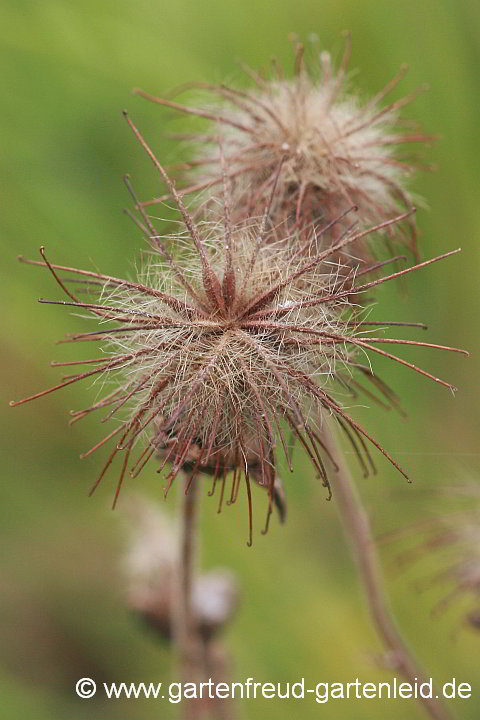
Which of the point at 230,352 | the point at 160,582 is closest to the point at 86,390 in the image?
the point at 160,582

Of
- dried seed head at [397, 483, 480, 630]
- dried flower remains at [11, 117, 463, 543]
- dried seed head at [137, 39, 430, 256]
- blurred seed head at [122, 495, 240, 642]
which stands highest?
dried seed head at [137, 39, 430, 256]

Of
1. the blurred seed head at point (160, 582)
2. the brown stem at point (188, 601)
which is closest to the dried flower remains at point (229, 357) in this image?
the brown stem at point (188, 601)

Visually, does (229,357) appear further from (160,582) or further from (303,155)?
(160,582)

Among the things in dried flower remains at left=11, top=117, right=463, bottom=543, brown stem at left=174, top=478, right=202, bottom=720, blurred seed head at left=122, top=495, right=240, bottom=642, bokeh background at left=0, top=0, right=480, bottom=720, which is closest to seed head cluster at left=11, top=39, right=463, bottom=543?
dried flower remains at left=11, top=117, right=463, bottom=543

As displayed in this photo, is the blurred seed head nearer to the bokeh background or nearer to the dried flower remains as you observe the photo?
the bokeh background

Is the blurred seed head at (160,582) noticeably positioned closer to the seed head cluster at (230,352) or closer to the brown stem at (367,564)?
the brown stem at (367,564)

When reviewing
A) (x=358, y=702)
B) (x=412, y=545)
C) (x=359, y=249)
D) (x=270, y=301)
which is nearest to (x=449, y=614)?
(x=412, y=545)

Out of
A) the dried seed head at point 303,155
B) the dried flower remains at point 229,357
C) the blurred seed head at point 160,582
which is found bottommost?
the blurred seed head at point 160,582
